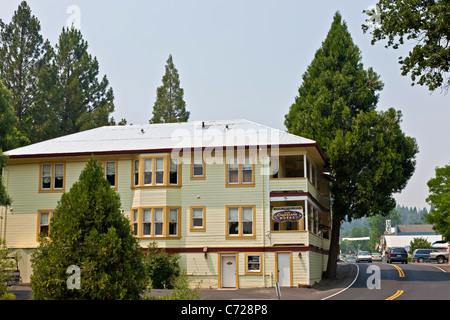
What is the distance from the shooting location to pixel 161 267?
120 ft

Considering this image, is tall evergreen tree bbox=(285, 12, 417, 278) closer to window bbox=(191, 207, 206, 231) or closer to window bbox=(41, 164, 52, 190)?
window bbox=(191, 207, 206, 231)

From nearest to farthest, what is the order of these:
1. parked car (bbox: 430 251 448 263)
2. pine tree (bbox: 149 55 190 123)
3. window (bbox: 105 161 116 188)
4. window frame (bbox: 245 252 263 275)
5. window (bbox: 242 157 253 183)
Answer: window frame (bbox: 245 252 263 275)
window (bbox: 242 157 253 183)
window (bbox: 105 161 116 188)
parked car (bbox: 430 251 448 263)
pine tree (bbox: 149 55 190 123)

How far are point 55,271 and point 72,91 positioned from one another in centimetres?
5718

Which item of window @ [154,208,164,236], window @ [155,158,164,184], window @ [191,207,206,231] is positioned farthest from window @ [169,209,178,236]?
window @ [155,158,164,184]

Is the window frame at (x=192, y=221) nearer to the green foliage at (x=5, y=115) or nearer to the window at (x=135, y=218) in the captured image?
the window at (x=135, y=218)

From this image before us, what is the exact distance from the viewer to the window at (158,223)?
3784 cm

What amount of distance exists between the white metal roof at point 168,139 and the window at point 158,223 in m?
4.12

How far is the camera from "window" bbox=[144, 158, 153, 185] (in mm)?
38812

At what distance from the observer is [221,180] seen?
126 feet

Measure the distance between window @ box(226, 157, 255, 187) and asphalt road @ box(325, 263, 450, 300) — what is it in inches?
366
